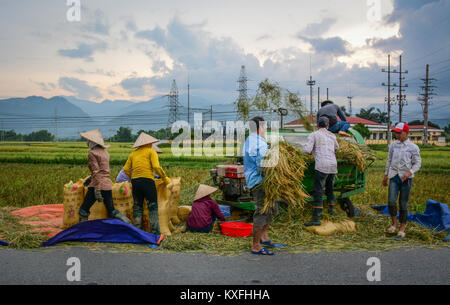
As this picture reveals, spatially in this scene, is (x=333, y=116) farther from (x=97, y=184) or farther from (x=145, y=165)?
(x=97, y=184)

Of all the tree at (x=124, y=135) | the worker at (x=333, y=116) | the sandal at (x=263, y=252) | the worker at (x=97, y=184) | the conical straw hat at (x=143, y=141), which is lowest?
the sandal at (x=263, y=252)

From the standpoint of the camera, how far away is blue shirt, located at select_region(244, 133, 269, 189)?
531 centimetres

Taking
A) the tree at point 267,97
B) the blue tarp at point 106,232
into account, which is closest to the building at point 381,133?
the tree at point 267,97

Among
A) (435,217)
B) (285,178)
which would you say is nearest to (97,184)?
(285,178)

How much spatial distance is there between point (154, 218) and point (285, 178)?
246 cm

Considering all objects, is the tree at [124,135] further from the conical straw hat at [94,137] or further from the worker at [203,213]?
the worker at [203,213]

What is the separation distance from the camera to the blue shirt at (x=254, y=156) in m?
5.31

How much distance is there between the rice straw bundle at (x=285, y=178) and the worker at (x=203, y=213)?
1.39 metres

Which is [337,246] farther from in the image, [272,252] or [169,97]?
[169,97]

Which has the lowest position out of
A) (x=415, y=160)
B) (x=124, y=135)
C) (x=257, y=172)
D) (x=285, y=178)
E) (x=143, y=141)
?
(x=285, y=178)

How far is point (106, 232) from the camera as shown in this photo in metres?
5.83

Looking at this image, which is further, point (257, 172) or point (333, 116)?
point (333, 116)

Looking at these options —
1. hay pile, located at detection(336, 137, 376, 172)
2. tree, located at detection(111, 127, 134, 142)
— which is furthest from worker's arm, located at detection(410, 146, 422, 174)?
tree, located at detection(111, 127, 134, 142)

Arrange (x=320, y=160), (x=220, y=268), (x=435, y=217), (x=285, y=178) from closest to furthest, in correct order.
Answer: (x=220, y=268) < (x=285, y=178) < (x=320, y=160) < (x=435, y=217)
